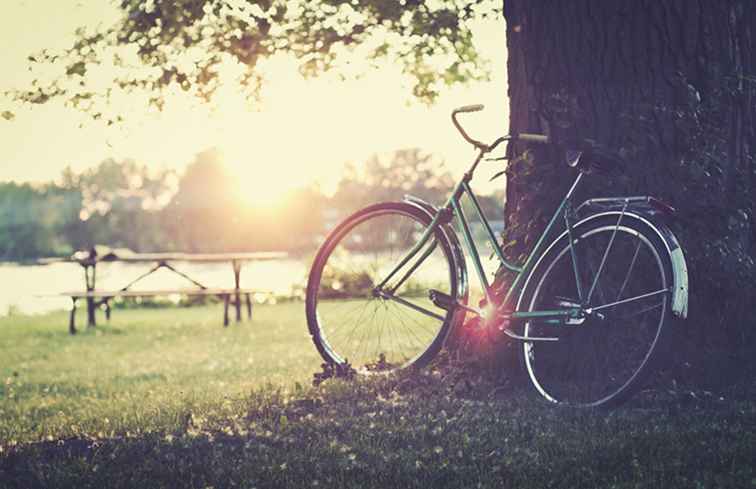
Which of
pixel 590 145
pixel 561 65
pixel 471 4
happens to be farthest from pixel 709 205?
pixel 471 4

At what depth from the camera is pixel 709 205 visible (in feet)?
14.6

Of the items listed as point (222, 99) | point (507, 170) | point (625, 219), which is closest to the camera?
point (625, 219)

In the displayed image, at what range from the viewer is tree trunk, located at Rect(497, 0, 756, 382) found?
4449 millimetres

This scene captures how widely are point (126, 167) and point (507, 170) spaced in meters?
69.4

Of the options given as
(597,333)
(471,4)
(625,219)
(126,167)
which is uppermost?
(126,167)

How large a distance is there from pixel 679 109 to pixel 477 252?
52.2 inches

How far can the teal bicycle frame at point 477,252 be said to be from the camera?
4.23 metres

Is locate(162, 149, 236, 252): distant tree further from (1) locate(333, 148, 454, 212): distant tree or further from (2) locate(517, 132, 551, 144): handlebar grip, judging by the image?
(2) locate(517, 132, 551, 144): handlebar grip

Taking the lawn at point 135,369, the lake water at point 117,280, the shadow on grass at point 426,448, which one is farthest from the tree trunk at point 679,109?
the lake water at point 117,280

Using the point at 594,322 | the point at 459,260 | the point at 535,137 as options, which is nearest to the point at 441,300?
the point at 459,260

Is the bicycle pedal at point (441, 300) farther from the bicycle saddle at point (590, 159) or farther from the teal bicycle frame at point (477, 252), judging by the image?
the bicycle saddle at point (590, 159)

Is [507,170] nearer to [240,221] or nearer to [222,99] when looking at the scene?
[222,99]

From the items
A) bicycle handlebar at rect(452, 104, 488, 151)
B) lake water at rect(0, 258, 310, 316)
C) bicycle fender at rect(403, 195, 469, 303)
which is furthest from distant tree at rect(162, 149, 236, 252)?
bicycle handlebar at rect(452, 104, 488, 151)

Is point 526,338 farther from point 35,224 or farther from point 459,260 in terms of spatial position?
point 35,224
